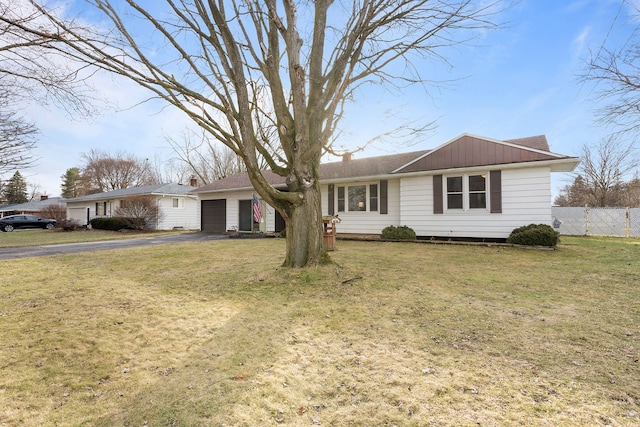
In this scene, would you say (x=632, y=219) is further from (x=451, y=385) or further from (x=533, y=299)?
(x=451, y=385)

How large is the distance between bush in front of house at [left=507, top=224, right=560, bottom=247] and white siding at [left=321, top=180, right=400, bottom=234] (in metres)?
4.49

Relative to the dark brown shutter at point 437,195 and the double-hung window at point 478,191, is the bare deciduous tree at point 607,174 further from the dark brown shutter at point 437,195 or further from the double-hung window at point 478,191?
the dark brown shutter at point 437,195

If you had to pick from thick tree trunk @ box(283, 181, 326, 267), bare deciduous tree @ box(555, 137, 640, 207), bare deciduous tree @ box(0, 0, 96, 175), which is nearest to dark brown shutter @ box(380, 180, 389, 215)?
thick tree trunk @ box(283, 181, 326, 267)

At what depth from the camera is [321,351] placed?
2836mm

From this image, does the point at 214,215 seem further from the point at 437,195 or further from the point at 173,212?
the point at 437,195

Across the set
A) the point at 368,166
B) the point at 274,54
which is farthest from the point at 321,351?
the point at 368,166

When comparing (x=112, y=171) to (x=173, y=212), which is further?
(x=112, y=171)

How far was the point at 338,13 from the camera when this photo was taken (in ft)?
21.5

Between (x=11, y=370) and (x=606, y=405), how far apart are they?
4579 millimetres

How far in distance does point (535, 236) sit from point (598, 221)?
35.3 ft

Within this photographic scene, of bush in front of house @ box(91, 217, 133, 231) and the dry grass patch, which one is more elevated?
bush in front of house @ box(91, 217, 133, 231)

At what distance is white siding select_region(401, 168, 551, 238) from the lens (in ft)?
33.2

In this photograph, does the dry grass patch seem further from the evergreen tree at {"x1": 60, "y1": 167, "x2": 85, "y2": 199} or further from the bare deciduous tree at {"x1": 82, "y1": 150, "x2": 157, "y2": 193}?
the evergreen tree at {"x1": 60, "y1": 167, "x2": 85, "y2": 199}

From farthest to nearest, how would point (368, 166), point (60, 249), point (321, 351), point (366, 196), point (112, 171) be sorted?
point (112, 171) → point (368, 166) → point (366, 196) → point (60, 249) → point (321, 351)
